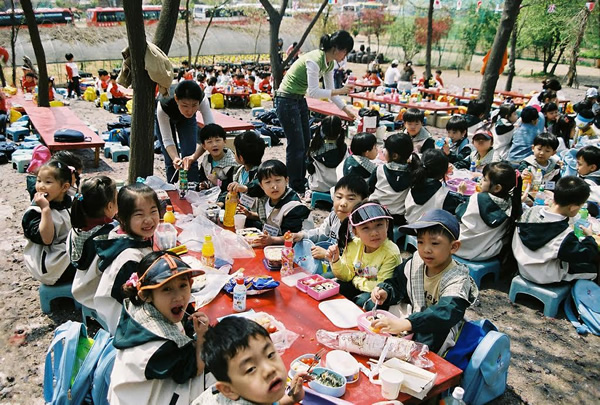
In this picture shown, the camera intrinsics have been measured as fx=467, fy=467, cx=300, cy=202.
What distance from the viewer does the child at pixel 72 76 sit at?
16.1 metres

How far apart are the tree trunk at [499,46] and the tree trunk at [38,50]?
987cm

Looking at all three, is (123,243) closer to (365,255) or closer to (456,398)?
(365,255)

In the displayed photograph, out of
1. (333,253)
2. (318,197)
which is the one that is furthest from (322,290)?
(318,197)

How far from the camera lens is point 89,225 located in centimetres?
348

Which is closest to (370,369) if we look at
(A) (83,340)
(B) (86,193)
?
(A) (83,340)

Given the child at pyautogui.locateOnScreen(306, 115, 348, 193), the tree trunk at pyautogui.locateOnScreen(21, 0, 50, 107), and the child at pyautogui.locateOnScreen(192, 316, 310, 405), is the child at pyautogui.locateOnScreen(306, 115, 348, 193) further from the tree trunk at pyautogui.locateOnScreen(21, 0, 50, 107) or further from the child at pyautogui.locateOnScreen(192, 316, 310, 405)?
the tree trunk at pyautogui.locateOnScreen(21, 0, 50, 107)

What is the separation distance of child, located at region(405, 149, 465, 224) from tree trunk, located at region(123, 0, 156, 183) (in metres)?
3.15

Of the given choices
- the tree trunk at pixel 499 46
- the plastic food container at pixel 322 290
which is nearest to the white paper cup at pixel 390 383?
the plastic food container at pixel 322 290

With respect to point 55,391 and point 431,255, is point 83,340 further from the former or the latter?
point 431,255

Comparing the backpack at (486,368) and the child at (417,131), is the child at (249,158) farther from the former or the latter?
the child at (417,131)

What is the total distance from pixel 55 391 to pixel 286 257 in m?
1.61

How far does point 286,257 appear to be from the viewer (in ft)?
10.8

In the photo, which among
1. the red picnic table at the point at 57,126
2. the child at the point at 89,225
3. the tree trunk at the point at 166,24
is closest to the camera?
the child at the point at 89,225

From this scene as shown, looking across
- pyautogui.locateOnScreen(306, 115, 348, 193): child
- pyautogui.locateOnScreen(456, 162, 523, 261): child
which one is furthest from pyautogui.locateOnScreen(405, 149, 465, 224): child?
pyautogui.locateOnScreen(306, 115, 348, 193): child
